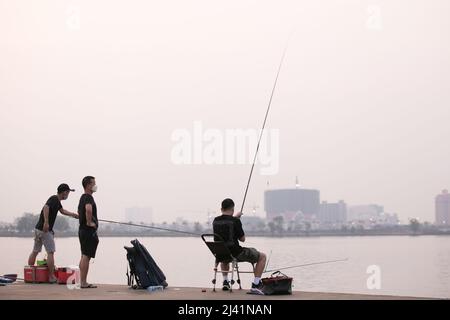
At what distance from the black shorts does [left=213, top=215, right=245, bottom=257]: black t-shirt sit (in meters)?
1.68

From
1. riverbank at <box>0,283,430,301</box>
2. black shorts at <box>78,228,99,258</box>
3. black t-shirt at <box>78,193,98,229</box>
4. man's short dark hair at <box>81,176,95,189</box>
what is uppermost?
man's short dark hair at <box>81,176,95,189</box>

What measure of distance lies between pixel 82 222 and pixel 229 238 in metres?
1.97

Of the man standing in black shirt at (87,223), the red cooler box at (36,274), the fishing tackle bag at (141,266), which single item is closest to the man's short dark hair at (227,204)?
the fishing tackle bag at (141,266)

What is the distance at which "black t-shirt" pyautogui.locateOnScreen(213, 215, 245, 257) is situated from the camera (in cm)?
1007

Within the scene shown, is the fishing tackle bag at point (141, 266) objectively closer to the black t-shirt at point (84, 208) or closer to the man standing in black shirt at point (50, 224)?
the black t-shirt at point (84, 208)

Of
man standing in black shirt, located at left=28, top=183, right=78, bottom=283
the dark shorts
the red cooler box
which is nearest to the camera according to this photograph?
Result: the dark shorts

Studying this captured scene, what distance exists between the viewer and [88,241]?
10617 mm

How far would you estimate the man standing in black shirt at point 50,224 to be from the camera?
11.5 meters

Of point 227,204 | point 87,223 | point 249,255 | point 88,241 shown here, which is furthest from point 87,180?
point 249,255

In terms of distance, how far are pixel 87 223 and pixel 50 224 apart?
4.33ft

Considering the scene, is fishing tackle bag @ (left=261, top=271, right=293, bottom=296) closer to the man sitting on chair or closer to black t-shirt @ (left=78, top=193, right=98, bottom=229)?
the man sitting on chair

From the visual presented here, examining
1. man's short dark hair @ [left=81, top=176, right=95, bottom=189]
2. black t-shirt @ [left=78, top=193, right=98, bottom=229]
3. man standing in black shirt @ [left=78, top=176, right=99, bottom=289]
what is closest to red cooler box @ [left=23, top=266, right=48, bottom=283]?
man standing in black shirt @ [left=78, top=176, right=99, bottom=289]
